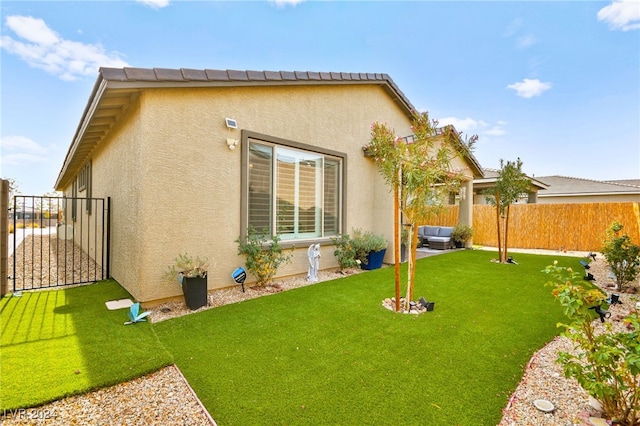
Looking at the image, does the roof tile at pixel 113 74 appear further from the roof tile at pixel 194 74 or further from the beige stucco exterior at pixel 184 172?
the roof tile at pixel 194 74

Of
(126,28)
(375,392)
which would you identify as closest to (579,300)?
(375,392)

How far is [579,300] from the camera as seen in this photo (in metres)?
2.30

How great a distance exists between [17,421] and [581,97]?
2132 cm

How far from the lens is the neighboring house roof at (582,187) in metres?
21.9

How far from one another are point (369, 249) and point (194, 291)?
5.16 m

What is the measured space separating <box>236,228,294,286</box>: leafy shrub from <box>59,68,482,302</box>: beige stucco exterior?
215mm

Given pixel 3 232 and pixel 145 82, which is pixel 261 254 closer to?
pixel 145 82

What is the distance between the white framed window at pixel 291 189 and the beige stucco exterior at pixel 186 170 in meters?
0.24

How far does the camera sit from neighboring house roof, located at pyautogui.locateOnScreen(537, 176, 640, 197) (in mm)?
21870

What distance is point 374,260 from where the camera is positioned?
9.01 metres

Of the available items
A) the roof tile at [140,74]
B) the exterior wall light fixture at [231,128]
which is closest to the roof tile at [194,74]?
the roof tile at [140,74]

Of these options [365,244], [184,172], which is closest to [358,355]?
[184,172]

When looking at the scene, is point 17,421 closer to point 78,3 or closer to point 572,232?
point 78,3

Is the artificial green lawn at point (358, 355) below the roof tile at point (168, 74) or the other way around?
below
